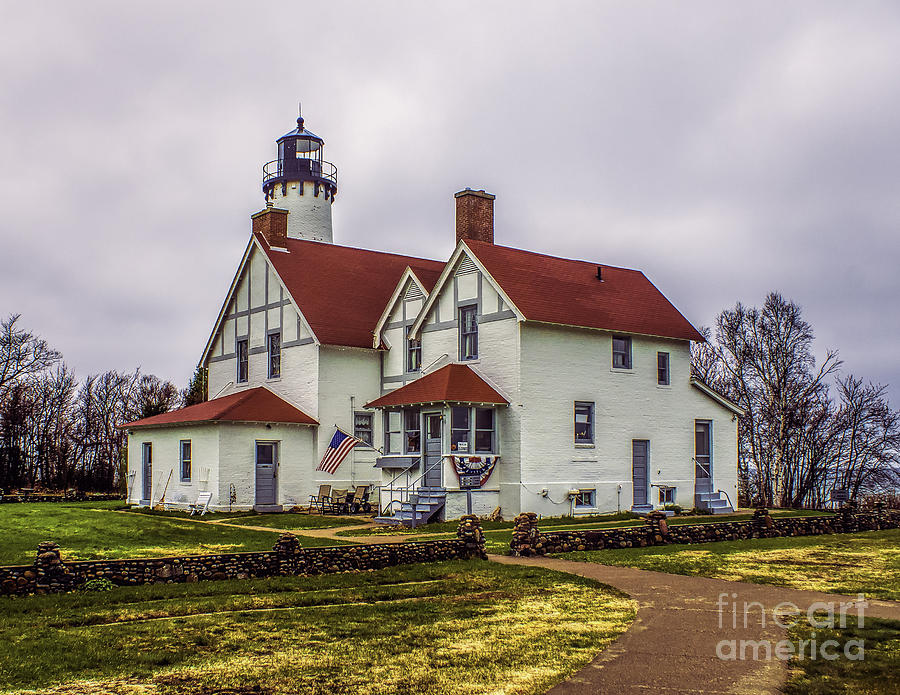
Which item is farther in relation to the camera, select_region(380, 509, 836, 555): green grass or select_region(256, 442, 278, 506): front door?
select_region(256, 442, 278, 506): front door

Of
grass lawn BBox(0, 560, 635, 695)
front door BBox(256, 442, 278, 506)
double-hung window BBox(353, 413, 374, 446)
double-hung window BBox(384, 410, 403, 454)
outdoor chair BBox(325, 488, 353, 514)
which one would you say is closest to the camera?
grass lawn BBox(0, 560, 635, 695)

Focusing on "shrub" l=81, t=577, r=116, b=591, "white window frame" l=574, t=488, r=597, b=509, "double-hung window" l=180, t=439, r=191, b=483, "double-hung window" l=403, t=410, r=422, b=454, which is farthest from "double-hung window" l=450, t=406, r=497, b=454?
"shrub" l=81, t=577, r=116, b=591

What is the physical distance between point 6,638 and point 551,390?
65.0 ft

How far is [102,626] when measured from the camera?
11109 millimetres

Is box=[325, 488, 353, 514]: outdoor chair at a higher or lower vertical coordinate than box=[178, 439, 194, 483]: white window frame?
lower

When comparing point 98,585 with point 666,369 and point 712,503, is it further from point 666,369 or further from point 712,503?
point 712,503

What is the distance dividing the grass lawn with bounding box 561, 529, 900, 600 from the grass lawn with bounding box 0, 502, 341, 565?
6841 mm

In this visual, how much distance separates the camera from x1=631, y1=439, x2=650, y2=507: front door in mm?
30266

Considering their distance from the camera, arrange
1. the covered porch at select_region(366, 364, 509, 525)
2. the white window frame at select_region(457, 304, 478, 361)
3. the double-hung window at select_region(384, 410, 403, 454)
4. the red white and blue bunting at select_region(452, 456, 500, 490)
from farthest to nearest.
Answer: the double-hung window at select_region(384, 410, 403, 454), the white window frame at select_region(457, 304, 478, 361), the red white and blue bunting at select_region(452, 456, 500, 490), the covered porch at select_region(366, 364, 509, 525)

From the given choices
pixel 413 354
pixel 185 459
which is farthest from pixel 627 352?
pixel 185 459

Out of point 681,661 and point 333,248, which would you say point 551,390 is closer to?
point 333,248

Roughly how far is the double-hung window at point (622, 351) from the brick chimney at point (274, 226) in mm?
13795

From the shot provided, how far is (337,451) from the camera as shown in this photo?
30.5 meters

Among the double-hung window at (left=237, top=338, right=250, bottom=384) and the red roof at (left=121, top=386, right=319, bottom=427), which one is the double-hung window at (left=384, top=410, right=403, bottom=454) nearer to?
the red roof at (left=121, top=386, right=319, bottom=427)
